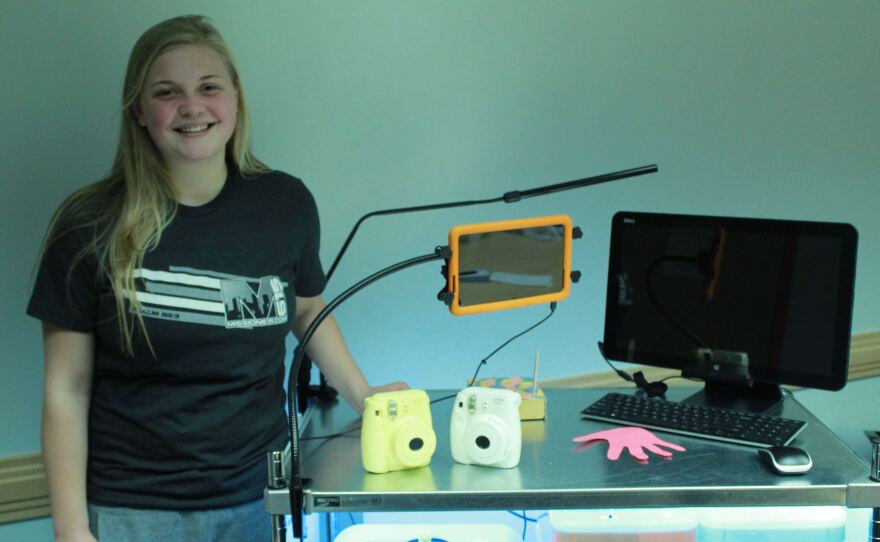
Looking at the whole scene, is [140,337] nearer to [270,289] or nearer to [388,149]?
[270,289]

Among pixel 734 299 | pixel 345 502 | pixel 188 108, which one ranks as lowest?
pixel 345 502

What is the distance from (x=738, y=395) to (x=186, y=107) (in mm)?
1171

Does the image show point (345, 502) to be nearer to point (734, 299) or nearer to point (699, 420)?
point (699, 420)

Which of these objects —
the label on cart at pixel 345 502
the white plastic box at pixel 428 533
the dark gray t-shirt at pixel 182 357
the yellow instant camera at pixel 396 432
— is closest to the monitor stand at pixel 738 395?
the white plastic box at pixel 428 533

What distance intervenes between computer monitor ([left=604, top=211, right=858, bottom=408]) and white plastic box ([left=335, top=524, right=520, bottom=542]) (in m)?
0.42

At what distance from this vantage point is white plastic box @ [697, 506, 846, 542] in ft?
5.82

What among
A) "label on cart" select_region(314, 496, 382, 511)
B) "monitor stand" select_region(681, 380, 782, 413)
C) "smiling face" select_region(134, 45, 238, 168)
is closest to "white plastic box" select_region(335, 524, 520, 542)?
"label on cart" select_region(314, 496, 382, 511)

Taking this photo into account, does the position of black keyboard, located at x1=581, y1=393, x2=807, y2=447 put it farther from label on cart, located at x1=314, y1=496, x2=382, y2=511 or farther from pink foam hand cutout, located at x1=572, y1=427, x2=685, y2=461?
label on cart, located at x1=314, y1=496, x2=382, y2=511

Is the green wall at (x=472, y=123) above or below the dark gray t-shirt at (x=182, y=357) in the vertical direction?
above

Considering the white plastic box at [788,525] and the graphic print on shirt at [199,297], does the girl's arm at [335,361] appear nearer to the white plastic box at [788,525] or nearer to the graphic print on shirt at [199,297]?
the graphic print on shirt at [199,297]

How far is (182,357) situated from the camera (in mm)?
1649

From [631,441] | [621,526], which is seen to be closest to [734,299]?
[631,441]

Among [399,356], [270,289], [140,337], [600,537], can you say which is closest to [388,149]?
[399,356]

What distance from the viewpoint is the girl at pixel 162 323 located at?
64.1 inches
